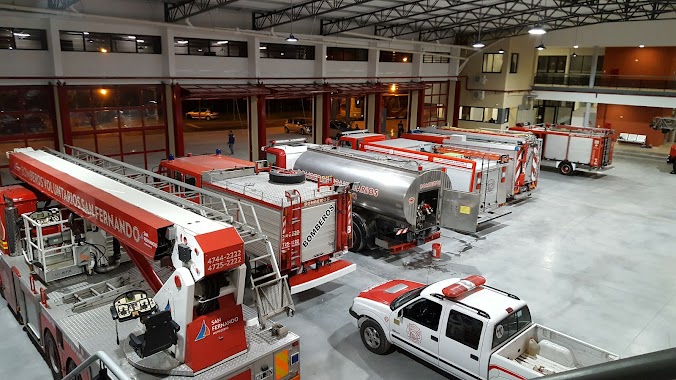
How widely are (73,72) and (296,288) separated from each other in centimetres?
1479

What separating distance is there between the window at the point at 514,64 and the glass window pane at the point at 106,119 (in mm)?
28579

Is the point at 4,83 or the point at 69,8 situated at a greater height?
the point at 69,8

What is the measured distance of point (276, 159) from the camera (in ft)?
59.9

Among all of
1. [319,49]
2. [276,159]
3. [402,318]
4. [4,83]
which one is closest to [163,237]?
[402,318]

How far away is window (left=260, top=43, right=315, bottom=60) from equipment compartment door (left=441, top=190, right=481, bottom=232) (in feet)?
49.3

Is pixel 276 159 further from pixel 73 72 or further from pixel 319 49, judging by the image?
pixel 319 49

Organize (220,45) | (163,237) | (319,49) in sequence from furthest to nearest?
(319,49) < (220,45) < (163,237)

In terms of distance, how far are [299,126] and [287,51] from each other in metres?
9.60

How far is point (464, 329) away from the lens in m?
8.23

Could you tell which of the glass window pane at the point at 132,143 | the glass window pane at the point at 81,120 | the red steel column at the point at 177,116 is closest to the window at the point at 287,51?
the red steel column at the point at 177,116

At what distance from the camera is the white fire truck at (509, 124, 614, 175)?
2664cm

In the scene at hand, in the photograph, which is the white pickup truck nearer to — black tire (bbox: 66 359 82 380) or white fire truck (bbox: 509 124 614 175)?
black tire (bbox: 66 359 82 380)

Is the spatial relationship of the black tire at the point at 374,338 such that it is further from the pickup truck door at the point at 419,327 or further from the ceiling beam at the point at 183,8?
the ceiling beam at the point at 183,8

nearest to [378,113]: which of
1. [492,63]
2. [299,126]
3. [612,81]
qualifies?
[299,126]
